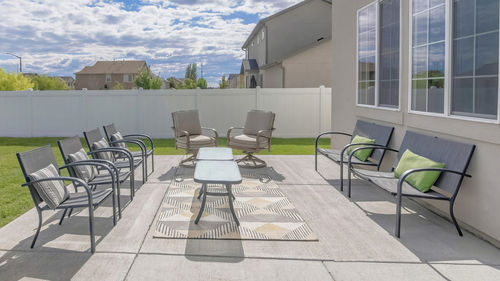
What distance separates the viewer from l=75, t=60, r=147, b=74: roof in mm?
54844

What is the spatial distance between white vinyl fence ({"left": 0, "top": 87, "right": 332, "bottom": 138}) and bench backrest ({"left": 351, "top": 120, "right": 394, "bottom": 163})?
6.16m

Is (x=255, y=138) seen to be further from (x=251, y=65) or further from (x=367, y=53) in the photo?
(x=251, y=65)

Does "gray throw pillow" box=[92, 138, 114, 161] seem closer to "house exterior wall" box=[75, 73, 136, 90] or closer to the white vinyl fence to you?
the white vinyl fence

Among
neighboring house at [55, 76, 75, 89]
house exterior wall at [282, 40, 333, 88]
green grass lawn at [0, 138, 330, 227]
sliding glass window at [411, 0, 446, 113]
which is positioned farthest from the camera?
neighboring house at [55, 76, 75, 89]

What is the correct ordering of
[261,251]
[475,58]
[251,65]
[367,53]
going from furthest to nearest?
[251,65] → [367,53] → [475,58] → [261,251]

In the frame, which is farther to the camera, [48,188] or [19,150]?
[19,150]

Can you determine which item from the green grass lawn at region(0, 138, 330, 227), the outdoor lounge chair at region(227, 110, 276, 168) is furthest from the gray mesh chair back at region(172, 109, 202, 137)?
the green grass lawn at region(0, 138, 330, 227)

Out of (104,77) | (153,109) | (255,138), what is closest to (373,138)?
(255,138)

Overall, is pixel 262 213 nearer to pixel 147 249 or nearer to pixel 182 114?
pixel 147 249

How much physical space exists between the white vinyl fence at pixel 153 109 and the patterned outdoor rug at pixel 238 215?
7320mm

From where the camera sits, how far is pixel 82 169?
4.90 m

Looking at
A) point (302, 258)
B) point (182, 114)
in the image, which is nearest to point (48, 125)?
point (182, 114)

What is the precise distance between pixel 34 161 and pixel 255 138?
16.2 ft

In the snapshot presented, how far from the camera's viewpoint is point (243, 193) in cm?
598
